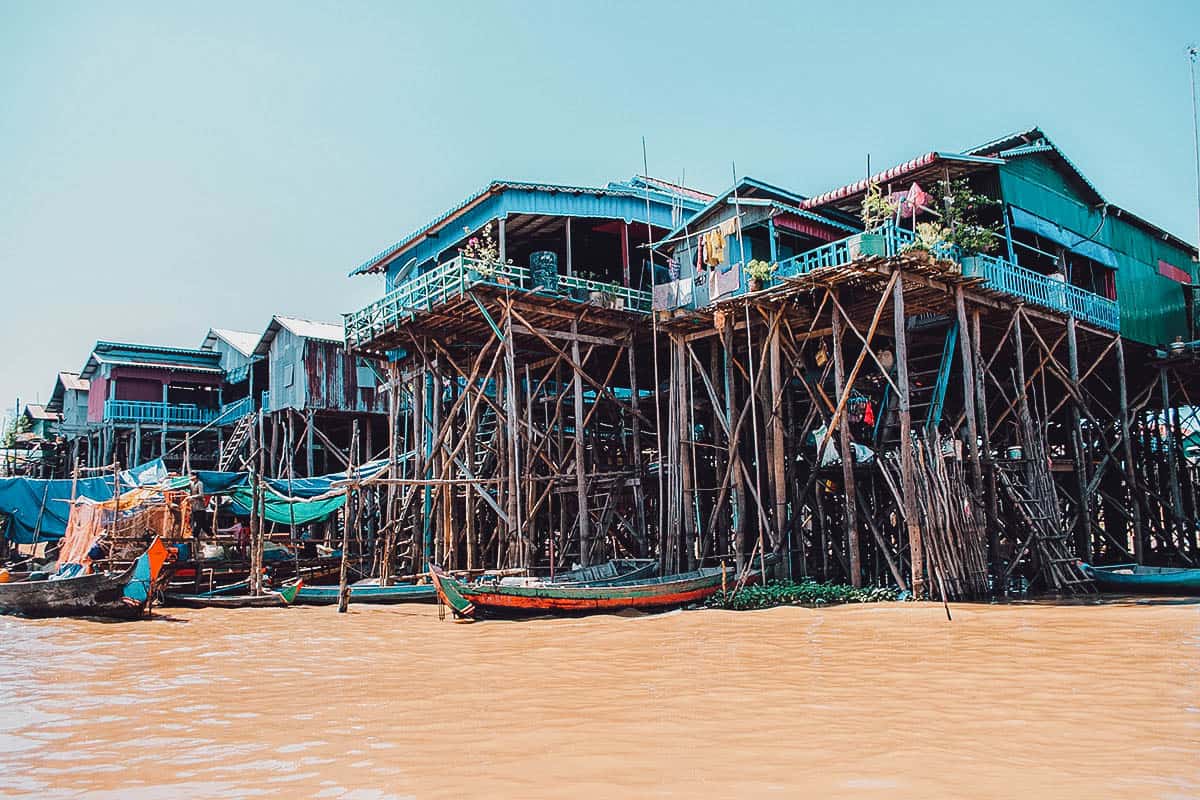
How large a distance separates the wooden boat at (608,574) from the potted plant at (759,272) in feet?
19.6

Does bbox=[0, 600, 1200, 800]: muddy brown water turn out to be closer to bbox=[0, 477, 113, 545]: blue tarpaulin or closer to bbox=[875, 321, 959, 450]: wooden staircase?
bbox=[875, 321, 959, 450]: wooden staircase

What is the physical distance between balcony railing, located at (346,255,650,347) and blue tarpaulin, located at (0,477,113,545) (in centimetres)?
1124

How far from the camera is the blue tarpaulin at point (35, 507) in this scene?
2831 cm

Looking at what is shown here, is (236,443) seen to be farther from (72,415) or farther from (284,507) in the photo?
(72,415)

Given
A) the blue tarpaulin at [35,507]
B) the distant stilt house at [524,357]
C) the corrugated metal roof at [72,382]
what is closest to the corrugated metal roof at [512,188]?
the distant stilt house at [524,357]

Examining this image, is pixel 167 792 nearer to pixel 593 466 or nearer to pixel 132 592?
pixel 132 592

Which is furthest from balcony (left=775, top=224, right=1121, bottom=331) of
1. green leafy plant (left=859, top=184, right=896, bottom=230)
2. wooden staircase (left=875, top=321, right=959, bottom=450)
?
wooden staircase (left=875, top=321, right=959, bottom=450)

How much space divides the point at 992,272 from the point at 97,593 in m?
18.2

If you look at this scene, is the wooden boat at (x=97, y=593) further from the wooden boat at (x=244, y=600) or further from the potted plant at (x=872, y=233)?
the potted plant at (x=872, y=233)

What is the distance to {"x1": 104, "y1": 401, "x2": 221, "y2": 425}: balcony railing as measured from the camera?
37406mm

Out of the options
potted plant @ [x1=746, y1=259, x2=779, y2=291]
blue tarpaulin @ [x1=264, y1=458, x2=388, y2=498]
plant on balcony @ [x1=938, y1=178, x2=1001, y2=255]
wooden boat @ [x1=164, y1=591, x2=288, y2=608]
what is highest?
plant on balcony @ [x1=938, y1=178, x2=1001, y2=255]

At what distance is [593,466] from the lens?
23.5 metres

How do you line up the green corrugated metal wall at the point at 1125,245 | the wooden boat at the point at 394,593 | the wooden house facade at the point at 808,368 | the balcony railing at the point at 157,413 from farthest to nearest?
1. the balcony railing at the point at 157,413
2. the green corrugated metal wall at the point at 1125,245
3. the wooden boat at the point at 394,593
4. the wooden house facade at the point at 808,368

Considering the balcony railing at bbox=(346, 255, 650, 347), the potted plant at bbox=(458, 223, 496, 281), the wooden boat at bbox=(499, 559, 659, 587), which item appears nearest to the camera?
the wooden boat at bbox=(499, 559, 659, 587)
